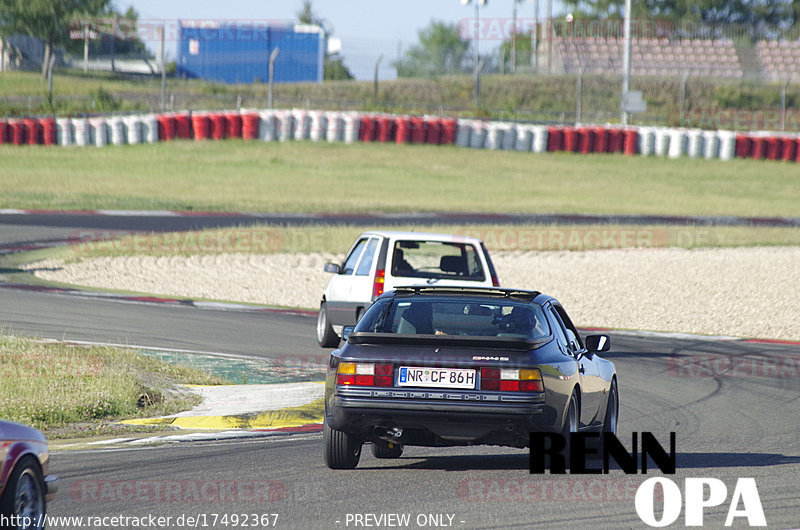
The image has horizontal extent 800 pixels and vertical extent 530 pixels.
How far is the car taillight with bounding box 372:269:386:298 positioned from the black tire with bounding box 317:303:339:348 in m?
1.05

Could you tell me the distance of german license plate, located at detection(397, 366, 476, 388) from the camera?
695 cm

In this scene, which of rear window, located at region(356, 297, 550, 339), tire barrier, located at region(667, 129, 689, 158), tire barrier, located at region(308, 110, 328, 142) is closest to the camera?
rear window, located at region(356, 297, 550, 339)

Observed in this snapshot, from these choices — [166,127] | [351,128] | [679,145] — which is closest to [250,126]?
[166,127]

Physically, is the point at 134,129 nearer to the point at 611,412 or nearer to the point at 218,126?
the point at 218,126

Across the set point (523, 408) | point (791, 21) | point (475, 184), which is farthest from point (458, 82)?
point (523, 408)

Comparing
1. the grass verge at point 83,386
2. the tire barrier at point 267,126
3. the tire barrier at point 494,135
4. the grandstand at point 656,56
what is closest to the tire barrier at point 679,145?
the tire barrier at point 494,135

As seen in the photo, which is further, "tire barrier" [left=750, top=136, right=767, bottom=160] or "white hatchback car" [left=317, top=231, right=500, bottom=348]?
"tire barrier" [left=750, top=136, right=767, bottom=160]

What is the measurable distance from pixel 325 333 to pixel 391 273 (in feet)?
4.92

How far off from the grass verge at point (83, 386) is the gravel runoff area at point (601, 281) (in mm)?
7838

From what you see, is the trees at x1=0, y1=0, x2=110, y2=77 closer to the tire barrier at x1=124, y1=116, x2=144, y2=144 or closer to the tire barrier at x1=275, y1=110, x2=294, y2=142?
the tire barrier at x1=124, y1=116, x2=144, y2=144

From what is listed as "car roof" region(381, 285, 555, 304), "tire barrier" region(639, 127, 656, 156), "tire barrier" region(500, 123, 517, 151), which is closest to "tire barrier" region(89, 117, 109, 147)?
"tire barrier" region(500, 123, 517, 151)

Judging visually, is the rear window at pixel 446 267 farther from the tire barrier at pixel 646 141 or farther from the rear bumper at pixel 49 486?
the tire barrier at pixel 646 141

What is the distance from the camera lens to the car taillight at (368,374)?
7.01 metres

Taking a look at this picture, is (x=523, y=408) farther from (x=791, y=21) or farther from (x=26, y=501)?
(x=791, y=21)
